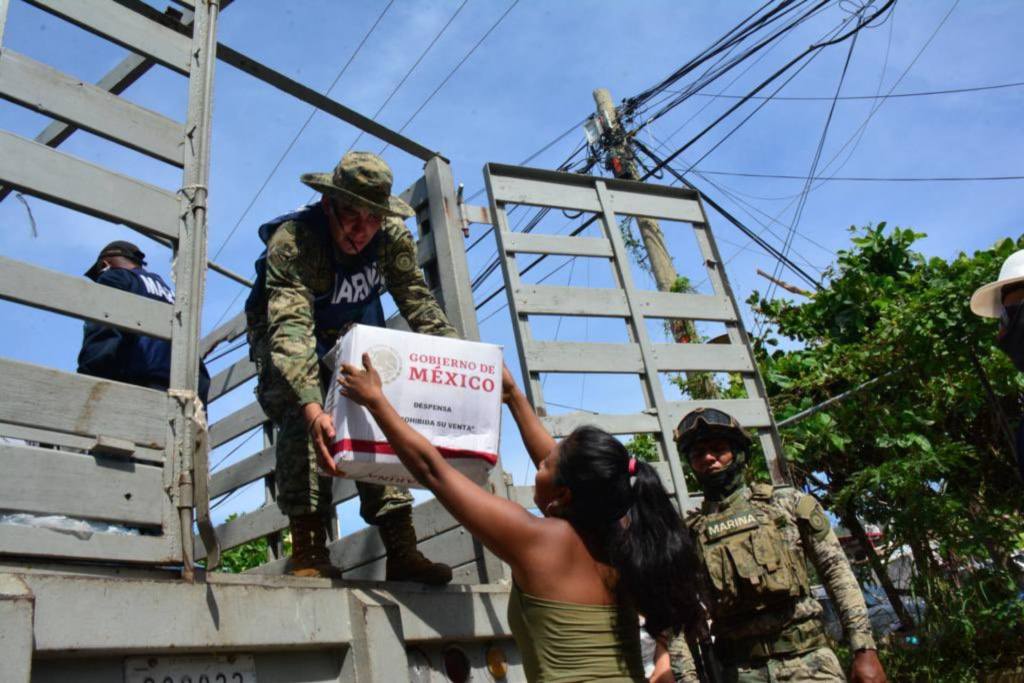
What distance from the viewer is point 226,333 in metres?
5.64

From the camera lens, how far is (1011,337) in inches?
124

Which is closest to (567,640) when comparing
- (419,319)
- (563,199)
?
(419,319)

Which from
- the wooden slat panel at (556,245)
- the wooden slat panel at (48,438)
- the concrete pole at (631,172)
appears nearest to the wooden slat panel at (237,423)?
the wooden slat panel at (556,245)

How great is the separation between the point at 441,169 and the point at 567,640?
248 cm

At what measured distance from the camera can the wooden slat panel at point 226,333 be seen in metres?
5.49

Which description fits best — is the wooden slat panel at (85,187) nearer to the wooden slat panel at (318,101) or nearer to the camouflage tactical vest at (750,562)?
the wooden slat panel at (318,101)

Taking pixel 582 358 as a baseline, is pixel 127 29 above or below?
above

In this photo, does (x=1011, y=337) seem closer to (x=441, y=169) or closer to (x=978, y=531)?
(x=441, y=169)

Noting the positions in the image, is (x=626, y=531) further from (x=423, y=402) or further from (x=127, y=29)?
(x=127, y=29)

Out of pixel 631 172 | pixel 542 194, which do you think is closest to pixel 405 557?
pixel 542 194

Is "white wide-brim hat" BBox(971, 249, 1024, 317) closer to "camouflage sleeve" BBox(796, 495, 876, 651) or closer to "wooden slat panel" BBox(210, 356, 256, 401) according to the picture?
"camouflage sleeve" BBox(796, 495, 876, 651)

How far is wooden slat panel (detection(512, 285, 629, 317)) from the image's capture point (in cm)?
→ 445

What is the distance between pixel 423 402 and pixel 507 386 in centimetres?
53

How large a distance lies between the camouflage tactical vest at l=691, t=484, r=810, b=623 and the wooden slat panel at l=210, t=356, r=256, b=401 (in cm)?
296
